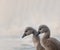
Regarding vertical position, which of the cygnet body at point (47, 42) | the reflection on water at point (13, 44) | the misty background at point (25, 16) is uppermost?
the misty background at point (25, 16)

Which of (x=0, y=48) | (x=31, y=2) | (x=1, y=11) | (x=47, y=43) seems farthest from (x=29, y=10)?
(x=47, y=43)

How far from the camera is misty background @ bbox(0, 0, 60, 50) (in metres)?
2.30

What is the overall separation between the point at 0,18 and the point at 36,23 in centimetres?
32

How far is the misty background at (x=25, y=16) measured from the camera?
2.30 meters

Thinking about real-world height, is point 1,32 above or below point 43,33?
above

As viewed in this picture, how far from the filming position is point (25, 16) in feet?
7.59

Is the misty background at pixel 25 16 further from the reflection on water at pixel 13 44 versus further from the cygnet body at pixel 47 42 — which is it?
the cygnet body at pixel 47 42

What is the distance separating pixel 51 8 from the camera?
2309 mm

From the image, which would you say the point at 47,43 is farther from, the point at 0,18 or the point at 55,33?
the point at 0,18

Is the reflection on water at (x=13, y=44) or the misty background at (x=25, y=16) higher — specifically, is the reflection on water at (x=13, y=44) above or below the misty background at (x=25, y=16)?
below

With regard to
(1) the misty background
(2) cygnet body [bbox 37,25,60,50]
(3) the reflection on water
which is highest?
(1) the misty background

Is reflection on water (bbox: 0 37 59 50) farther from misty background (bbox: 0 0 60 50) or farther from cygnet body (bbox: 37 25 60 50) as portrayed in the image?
cygnet body (bbox: 37 25 60 50)

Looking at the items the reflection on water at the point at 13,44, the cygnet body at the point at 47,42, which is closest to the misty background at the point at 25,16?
the reflection on water at the point at 13,44

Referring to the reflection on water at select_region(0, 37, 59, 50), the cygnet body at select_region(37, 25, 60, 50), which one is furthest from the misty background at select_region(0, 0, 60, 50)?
the cygnet body at select_region(37, 25, 60, 50)
